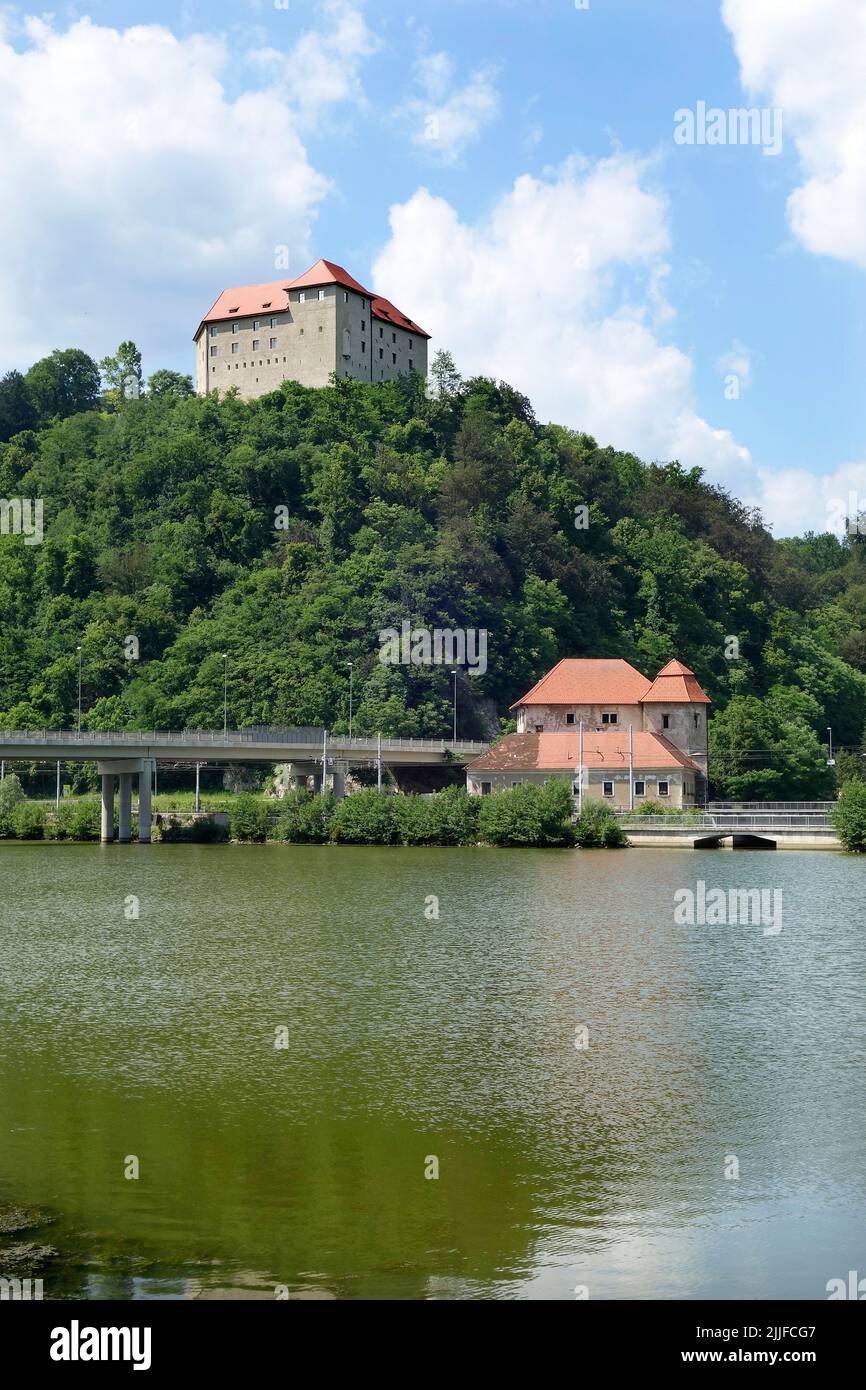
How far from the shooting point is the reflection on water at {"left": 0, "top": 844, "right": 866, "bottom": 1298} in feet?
43.6

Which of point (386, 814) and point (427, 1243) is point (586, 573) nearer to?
→ point (386, 814)

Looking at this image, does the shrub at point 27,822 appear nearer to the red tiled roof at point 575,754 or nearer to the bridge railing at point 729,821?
the red tiled roof at point 575,754

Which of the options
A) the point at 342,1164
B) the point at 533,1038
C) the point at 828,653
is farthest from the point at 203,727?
the point at 342,1164

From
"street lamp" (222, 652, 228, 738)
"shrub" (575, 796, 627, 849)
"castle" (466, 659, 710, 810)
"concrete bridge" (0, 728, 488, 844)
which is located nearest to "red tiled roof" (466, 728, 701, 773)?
"castle" (466, 659, 710, 810)

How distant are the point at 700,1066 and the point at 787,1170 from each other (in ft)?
18.5

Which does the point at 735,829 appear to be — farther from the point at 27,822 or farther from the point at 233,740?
the point at 27,822

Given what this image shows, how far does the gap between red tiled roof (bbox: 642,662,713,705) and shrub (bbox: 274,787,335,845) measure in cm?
2760

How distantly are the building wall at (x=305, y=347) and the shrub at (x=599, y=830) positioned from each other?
80.7 metres

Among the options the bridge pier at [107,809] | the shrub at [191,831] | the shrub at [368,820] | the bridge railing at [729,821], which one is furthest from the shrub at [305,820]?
the bridge railing at [729,821]

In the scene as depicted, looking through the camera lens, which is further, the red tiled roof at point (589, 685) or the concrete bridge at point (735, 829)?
the red tiled roof at point (589, 685)

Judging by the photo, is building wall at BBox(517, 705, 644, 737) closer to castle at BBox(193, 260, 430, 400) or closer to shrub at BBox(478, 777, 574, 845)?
shrub at BBox(478, 777, 574, 845)

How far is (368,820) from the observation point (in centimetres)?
8488

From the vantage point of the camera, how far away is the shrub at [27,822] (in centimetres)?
9331

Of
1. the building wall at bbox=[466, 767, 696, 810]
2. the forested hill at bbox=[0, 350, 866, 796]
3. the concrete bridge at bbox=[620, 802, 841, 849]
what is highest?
the forested hill at bbox=[0, 350, 866, 796]
